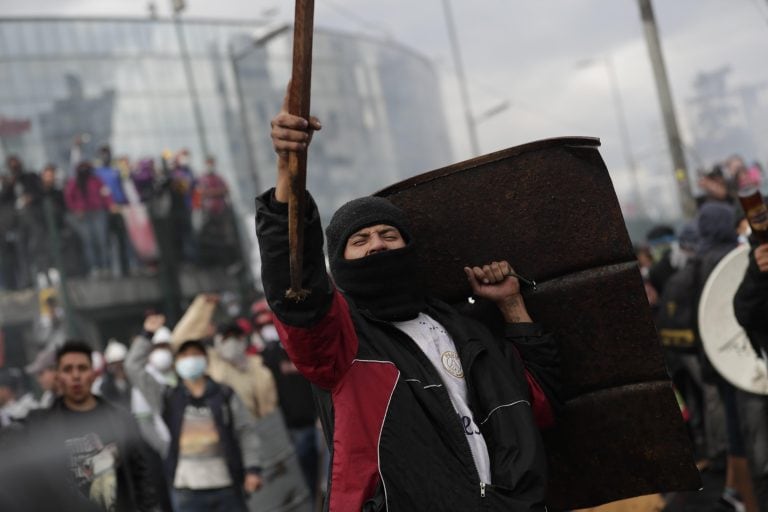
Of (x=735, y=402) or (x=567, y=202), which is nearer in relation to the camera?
(x=567, y=202)

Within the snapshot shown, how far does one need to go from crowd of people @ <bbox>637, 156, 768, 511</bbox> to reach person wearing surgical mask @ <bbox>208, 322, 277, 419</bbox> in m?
3.49

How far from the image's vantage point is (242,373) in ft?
32.6

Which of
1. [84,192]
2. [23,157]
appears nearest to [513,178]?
[84,192]

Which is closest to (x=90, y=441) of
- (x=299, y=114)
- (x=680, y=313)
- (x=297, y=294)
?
(x=297, y=294)

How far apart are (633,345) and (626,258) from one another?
0.90 feet

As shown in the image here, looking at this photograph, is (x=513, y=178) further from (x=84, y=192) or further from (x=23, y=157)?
(x=23, y=157)

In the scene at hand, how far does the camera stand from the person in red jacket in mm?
24375

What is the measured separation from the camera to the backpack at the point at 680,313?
7.29m

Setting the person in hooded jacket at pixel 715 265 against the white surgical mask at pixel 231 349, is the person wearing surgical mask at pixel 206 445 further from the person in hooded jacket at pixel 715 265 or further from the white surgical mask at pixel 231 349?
the person in hooded jacket at pixel 715 265

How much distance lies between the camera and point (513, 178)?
138 inches

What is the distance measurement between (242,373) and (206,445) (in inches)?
107

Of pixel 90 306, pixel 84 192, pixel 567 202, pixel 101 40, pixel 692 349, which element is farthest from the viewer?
pixel 101 40

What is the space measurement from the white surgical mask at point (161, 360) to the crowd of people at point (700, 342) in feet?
14.2

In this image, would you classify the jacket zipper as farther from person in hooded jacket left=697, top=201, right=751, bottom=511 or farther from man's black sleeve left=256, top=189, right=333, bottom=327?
person in hooded jacket left=697, top=201, right=751, bottom=511
